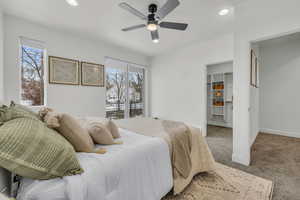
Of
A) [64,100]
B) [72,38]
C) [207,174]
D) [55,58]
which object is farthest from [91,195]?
[72,38]

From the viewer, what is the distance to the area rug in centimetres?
150

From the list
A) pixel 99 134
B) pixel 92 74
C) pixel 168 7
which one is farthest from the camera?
pixel 92 74

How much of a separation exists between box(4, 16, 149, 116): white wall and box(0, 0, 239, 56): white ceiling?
24 cm

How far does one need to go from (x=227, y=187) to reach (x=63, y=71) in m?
3.91

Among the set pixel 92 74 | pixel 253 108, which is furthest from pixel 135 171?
pixel 253 108

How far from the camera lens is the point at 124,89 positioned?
4.70 m

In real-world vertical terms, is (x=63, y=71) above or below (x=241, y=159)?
above

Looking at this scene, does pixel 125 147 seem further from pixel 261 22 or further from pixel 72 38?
pixel 72 38

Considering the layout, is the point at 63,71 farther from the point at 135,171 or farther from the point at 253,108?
the point at 253,108

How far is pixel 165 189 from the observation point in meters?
1.41

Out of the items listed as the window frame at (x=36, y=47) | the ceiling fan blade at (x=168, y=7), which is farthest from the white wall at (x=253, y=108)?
the window frame at (x=36, y=47)

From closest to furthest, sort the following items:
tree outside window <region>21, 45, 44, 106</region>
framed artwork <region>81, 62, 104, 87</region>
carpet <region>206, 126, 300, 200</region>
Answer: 1. carpet <region>206, 126, 300, 200</region>
2. tree outside window <region>21, 45, 44, 106</region>
3. framed artwork <region>81, 62, 104, 87</region>

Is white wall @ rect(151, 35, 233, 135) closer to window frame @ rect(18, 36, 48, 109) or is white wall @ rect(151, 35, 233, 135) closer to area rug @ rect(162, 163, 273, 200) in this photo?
area rug @ rect(162, 163, 273, 200)

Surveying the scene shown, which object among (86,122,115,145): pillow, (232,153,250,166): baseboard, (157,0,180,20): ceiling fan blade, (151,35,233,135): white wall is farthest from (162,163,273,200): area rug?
(157,0,180,20): ceiling fan blade
